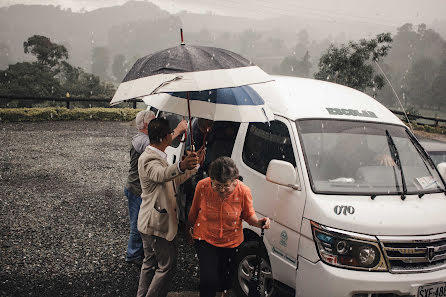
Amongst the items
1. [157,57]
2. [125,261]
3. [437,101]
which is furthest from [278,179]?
[437,101]

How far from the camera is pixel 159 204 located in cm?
300

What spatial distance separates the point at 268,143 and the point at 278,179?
0.77m

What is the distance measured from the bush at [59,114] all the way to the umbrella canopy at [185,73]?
15.6 metres

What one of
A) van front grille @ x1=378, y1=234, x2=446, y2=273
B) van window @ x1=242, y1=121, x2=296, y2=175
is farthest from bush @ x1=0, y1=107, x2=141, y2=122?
van front grille @ x1=378, y1=234, x2=446, y2=273

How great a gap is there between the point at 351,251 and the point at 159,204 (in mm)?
1583

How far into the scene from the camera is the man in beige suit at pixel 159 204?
9.67 ft

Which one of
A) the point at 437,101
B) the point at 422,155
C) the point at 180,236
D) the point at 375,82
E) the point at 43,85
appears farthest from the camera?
the point at 437,101

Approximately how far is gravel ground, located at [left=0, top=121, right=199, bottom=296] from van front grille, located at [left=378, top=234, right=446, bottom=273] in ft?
7.32

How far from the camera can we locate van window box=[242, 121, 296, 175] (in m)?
3.52

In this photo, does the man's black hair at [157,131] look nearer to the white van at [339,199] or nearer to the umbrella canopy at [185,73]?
the umbrella canopy at [185,73]

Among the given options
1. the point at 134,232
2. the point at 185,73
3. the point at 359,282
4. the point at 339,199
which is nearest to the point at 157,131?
the point at 185,73

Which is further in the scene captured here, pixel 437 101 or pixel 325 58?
pixel 437 101

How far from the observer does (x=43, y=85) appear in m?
46.4

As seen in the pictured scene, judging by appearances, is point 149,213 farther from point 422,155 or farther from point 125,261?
point 422,155
